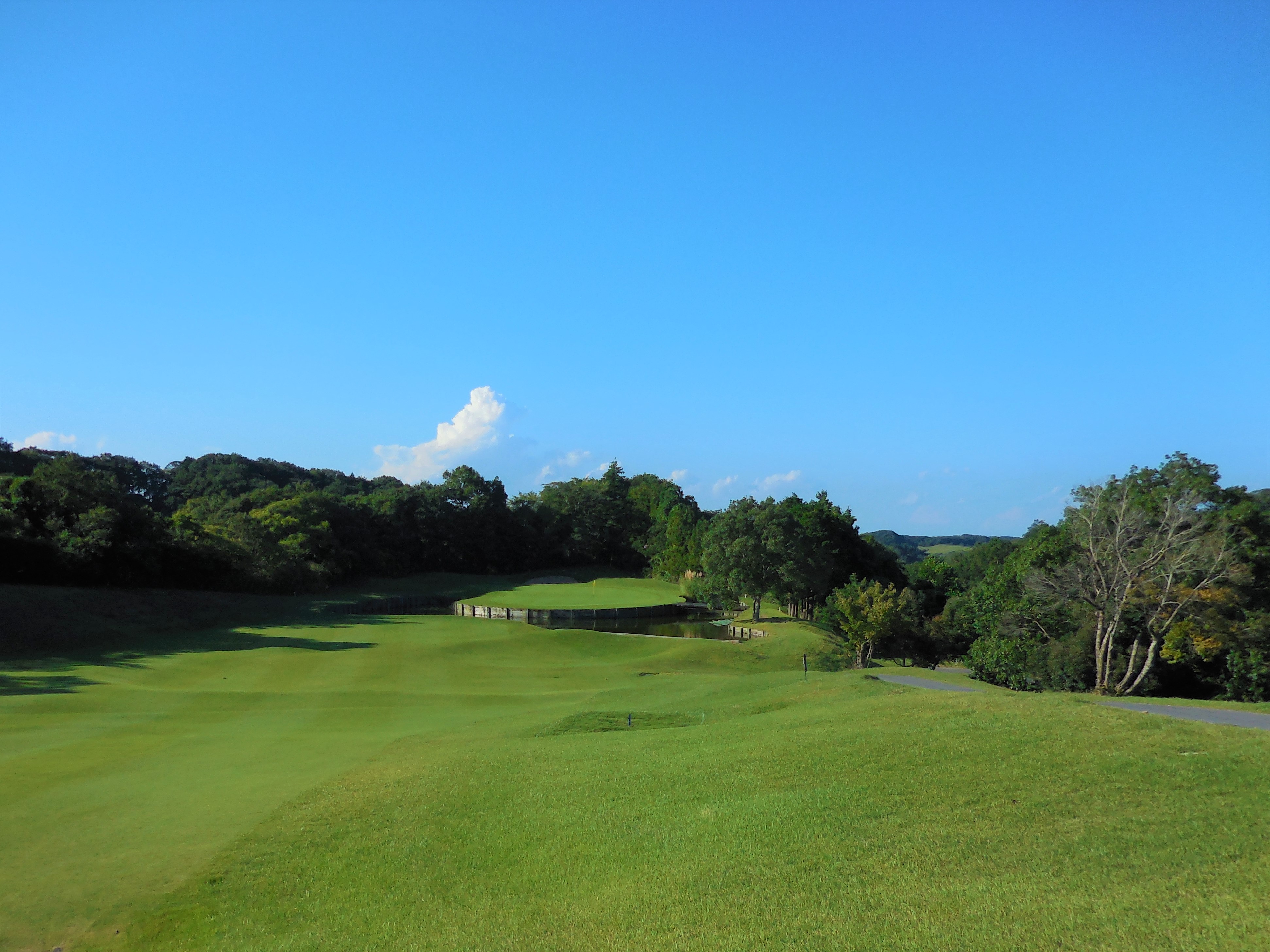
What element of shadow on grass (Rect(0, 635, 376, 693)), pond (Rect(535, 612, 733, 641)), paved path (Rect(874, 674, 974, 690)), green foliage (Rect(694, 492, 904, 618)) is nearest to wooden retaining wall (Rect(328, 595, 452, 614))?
pond (Rect(535, 612, 733, 641))

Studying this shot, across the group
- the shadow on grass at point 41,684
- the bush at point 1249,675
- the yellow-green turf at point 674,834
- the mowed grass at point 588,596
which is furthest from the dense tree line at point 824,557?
the shadow on grass at point 41,684

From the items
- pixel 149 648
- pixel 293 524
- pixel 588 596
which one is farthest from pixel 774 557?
pixel 293 524

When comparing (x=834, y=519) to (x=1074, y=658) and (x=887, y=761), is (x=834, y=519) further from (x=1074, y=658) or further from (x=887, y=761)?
(x=887, y=761)

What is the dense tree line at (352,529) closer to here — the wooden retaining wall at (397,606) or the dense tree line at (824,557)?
the dense tree line at (824,557)

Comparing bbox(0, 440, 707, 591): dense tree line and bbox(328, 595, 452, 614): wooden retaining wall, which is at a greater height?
bbox(0, 440, 707, 591): dense tree line

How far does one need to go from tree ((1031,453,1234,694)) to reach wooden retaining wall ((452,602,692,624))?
36024mm

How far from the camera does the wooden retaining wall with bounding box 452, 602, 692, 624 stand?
57.8m

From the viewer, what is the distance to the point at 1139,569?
26812mm

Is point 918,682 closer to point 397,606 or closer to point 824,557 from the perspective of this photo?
point 824,557

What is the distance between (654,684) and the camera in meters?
26.8

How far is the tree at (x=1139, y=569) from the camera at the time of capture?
86.0ft

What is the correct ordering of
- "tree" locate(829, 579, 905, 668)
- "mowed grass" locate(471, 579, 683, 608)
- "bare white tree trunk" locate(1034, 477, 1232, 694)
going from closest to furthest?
"bare white tree trunk" locate(1034, 477, 1232, 694)
"tree" locate(829, 579, 905, 668)
"mowed grass" locate(471, 579, 683, 608)

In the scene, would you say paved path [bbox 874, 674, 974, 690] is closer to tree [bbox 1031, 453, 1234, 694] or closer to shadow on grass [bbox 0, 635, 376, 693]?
tree [bbox 1031, 453, 1234, 694]

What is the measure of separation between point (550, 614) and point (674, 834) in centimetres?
5004
